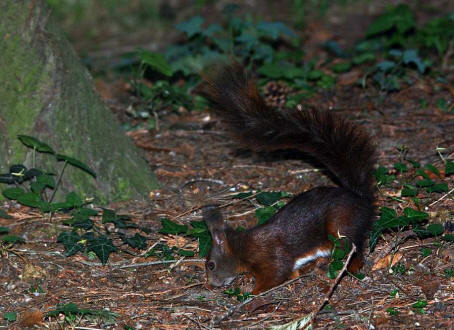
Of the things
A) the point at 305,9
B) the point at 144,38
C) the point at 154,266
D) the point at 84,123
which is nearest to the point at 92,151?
the point at 84,123

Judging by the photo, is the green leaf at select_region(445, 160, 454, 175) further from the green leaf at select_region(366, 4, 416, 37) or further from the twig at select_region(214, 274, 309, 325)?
the green leaf at select_region(366, 4, 416, 37)

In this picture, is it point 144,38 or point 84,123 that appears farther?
point 144,38

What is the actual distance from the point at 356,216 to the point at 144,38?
210 inches

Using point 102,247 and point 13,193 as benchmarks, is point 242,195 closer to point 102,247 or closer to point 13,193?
point 102,247

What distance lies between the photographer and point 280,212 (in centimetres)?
342

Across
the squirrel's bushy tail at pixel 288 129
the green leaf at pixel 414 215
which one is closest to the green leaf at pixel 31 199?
the squirrel's bushy tail at pixel 288 129

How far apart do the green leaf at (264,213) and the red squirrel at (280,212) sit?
0.25 meters

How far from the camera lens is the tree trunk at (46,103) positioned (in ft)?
13.0

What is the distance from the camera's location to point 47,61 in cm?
399

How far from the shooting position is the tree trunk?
13.0 ft

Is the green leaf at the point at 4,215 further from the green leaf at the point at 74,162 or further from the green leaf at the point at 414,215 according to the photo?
the green leaf at the point at 414,215

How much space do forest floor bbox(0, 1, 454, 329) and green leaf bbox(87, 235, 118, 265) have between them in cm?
8

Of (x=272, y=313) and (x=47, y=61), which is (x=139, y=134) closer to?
(x=47, y=61)

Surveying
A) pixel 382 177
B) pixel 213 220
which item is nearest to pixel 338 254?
pixel 213 220
